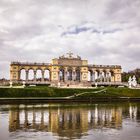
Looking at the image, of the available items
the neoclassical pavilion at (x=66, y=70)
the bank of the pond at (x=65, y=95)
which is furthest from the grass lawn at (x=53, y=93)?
the neoclassical pavilion at (x=66, y=70)

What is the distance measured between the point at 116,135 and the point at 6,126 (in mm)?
10091

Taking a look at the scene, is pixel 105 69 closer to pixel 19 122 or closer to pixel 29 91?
pixel 29 91

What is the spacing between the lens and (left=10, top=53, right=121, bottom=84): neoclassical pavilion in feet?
427

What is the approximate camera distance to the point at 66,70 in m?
133

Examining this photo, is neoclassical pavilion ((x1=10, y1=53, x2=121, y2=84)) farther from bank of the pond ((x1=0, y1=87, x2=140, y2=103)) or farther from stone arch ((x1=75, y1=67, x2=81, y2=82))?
bank of the pond ((x1=0, y1=87, x2=140, y2=103))

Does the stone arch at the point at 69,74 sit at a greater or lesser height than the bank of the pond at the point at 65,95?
greater

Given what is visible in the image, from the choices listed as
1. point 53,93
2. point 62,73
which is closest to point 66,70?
→ point 62,73

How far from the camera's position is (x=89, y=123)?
115 feet

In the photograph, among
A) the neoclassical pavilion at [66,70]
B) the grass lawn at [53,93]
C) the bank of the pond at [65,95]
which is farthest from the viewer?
the neoclassical pavilion at [66,70]

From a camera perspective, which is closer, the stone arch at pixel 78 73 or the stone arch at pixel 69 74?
the stone arch at pixel 69 74

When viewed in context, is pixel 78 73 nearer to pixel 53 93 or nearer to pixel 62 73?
pixel 62 73

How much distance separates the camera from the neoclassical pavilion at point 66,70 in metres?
130

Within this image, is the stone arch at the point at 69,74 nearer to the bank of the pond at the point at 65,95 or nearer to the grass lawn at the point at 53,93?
the grass lawn at the point at 53,93

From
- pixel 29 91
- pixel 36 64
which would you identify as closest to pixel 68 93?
pixel 29 91
